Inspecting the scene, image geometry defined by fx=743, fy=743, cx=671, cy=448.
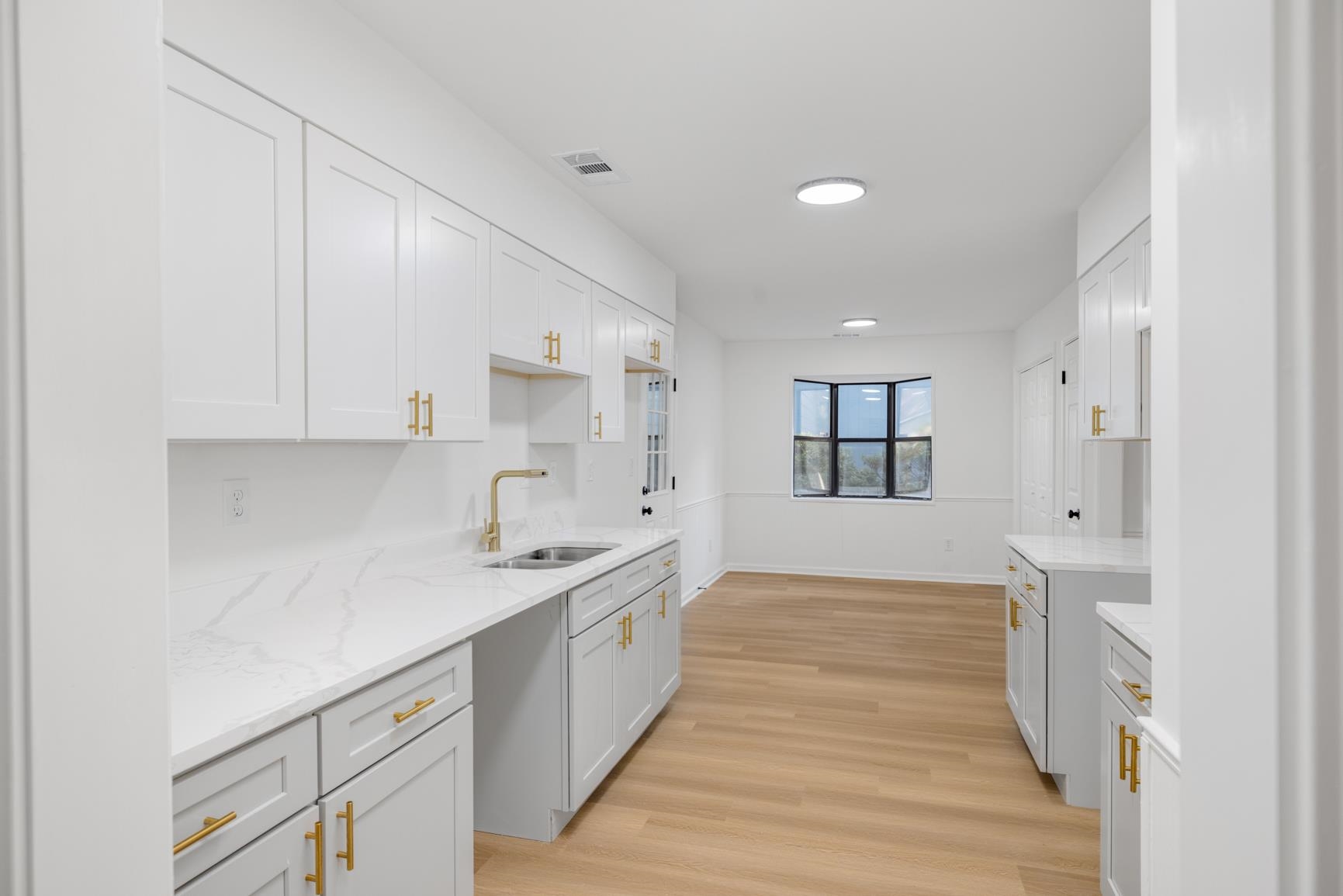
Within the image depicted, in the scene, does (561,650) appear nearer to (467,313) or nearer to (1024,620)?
(467,313)

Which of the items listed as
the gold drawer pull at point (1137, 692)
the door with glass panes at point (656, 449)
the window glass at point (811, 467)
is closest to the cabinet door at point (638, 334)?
the door with glass panes at point (656, 449)

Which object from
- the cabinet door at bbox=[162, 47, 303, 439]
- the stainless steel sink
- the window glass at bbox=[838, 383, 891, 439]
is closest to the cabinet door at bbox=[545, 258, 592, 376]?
the stainless steel sink

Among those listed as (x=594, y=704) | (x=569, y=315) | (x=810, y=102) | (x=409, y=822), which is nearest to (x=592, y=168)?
(x=569, y=315)

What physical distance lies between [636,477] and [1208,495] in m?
4.23

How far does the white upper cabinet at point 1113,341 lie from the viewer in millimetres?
2738

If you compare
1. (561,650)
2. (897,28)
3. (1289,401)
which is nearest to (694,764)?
(561,650)

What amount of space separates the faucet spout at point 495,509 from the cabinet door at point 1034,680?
2000 mm

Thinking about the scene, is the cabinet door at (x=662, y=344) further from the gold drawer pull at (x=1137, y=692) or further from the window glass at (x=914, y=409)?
the window glass at (x=914, y=409)

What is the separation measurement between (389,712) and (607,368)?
2246 millimetres

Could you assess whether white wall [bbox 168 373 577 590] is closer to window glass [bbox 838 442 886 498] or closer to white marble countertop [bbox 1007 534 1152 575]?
white marble countertop [bbox 1007 534 1152 575]

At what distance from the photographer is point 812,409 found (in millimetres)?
7691

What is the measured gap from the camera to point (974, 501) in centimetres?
705

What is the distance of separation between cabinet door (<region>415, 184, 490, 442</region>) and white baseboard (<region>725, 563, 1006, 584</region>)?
550 cm

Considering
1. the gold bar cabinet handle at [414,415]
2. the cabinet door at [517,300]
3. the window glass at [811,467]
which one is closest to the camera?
the gold bar cabinet handle at [414,415]
